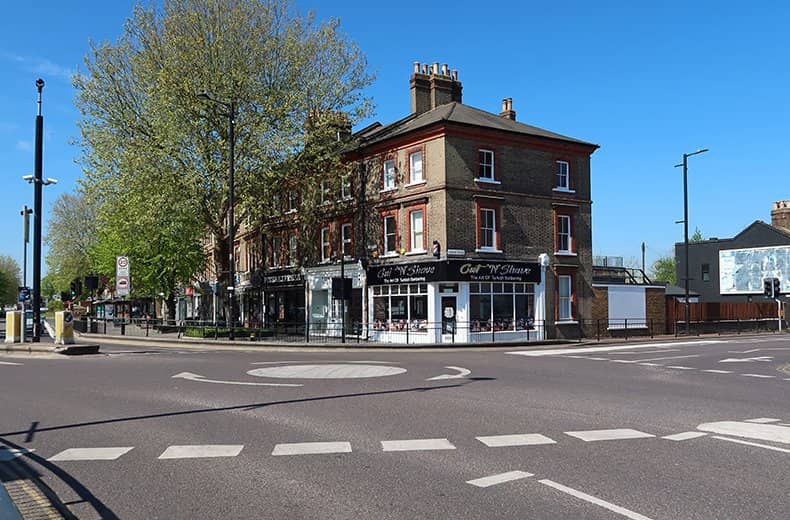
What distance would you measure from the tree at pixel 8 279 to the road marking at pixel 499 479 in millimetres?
123838

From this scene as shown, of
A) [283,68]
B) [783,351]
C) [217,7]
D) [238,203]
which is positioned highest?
[217,7]

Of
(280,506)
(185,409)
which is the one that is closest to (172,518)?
(280,506)

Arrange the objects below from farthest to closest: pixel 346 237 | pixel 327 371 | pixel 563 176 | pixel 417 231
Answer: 1. pixel 346 237
2. pixel 563 176
3. pixel 417 231
4. pixel 327 371

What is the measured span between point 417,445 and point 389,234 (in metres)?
26.6

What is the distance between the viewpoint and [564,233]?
116 ft

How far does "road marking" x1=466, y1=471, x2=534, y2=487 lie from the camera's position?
6340mm

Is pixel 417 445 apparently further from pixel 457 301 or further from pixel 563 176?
pixel 563 176

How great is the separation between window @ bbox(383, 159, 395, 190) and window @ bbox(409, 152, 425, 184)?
135 cm

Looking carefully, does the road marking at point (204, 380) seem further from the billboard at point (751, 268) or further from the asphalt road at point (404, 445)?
the billboard at point (751, 268)

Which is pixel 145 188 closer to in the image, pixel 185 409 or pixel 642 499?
pixel 185 409

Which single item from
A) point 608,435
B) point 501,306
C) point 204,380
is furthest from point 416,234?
point 608,435

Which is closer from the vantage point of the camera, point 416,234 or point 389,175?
point 416,234

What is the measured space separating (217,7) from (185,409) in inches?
1046

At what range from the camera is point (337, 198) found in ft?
125
